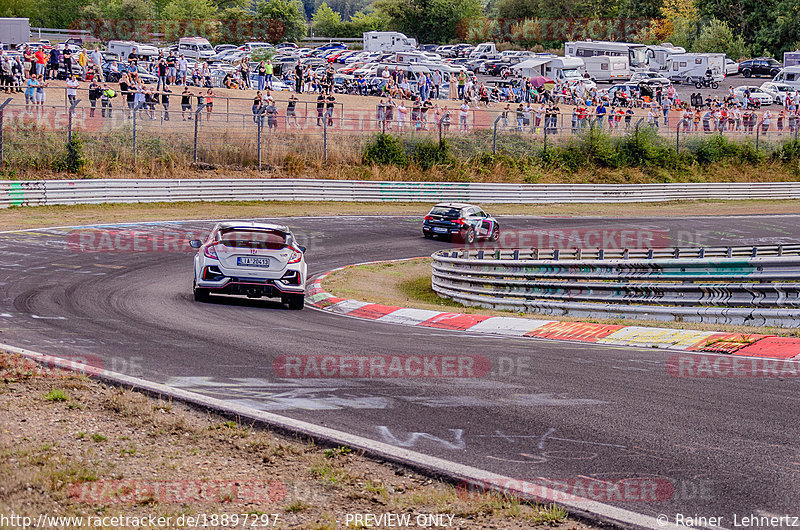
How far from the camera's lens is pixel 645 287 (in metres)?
14.3

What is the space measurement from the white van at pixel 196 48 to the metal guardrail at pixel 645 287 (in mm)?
55626

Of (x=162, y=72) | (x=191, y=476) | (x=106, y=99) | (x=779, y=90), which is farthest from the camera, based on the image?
(x=779, y=90)

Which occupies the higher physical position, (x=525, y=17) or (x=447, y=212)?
(x=525, y=17)

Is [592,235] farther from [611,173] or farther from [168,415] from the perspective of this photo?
[168,415]

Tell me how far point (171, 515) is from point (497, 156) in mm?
36020

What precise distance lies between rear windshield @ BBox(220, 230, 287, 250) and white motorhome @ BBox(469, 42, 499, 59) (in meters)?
65.9

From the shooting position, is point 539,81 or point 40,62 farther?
point 539,81

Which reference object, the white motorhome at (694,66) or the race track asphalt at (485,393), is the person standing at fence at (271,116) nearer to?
the race track asphalt at (485,393)

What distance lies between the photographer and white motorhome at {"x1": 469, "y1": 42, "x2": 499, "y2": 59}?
A: 256 ft

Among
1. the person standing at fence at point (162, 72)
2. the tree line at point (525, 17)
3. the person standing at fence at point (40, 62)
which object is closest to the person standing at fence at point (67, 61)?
the person standing at fence at point (40, 62)

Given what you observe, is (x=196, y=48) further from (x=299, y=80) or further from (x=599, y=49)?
(x=599, y=49)

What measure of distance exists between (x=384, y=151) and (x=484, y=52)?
46539 mm

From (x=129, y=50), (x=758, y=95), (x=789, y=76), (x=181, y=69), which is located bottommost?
(x=181, y=69)

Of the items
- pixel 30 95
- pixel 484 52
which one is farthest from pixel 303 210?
pixel 484 52
